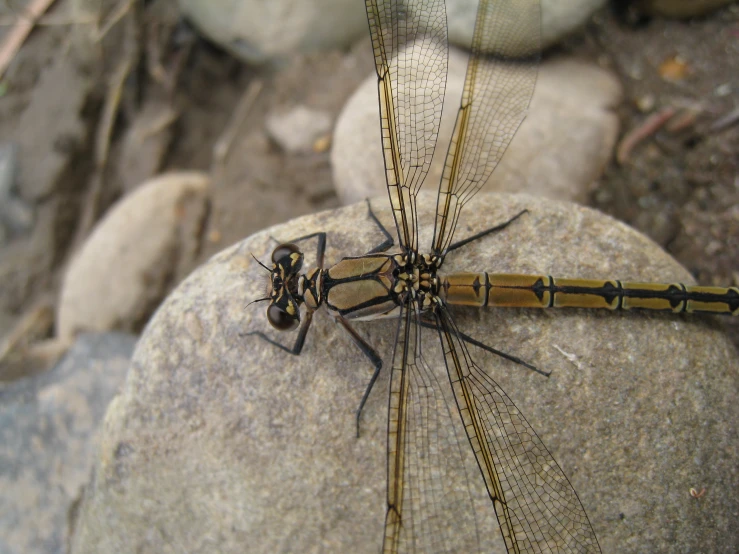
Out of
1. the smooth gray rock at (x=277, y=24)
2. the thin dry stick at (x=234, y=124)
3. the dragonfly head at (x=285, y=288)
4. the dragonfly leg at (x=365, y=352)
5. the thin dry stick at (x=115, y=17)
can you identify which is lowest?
the dragonfly leg at (x=365, y=352)

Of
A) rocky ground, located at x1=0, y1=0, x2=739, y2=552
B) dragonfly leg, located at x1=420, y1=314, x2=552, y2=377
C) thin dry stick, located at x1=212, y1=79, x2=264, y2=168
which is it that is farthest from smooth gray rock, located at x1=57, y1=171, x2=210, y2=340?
dragonfly leg, located at x1=420, y1=314, x2=552, y2=377

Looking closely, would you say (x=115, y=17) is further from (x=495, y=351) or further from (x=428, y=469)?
(x=428, y=469)

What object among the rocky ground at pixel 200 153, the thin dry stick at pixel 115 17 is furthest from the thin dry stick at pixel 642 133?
the thin dry stick at pixel 115 17

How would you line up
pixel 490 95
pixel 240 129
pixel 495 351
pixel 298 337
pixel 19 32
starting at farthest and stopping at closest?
pixel 19 32 → pixel 240 129 → pixel 490 95 → pixel 298 337 → pixel 495 351

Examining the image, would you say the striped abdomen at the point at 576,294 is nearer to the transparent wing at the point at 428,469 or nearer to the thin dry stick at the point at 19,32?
the transparent wing at the point at 428,469

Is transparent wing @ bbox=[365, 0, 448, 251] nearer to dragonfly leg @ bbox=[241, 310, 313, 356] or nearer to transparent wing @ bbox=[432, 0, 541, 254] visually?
transparent wing @ bbox=[432, 0, 541, 254]

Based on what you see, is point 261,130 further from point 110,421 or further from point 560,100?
point 110,421

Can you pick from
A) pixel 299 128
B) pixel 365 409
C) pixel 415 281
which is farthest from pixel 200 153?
pixel 365 409
